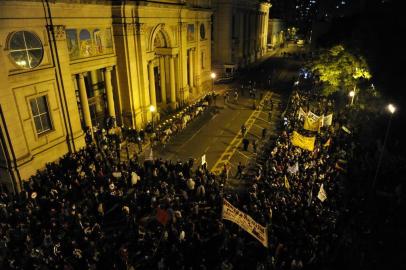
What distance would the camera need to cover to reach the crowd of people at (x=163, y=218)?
1329 cm

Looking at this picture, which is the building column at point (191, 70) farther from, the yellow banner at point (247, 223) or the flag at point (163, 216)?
the yellow banner at point (247, 223)

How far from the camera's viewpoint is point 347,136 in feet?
77.4

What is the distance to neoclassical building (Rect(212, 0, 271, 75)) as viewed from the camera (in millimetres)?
53375

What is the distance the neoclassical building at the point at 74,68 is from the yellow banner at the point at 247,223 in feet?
44.8

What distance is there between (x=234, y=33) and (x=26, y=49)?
4520 centimetres

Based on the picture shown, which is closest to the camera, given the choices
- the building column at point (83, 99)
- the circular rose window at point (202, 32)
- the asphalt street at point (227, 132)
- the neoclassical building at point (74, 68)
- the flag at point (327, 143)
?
the neoclassical building at point (74, 68)

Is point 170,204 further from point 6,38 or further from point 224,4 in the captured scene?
point 224,4

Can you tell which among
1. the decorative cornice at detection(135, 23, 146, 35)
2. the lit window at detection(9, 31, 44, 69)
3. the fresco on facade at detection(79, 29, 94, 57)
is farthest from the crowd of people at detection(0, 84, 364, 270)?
the decorative cornice at detection(135, 23, 146, 35)

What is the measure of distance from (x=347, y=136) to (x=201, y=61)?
88.1ft

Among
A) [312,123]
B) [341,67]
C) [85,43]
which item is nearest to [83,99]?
[85,43]

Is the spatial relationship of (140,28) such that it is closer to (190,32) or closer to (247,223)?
(190,32)

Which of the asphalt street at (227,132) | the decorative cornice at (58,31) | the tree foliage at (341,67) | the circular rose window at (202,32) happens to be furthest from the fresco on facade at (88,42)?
the tree foliage at (341,67)

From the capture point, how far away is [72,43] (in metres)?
22.9

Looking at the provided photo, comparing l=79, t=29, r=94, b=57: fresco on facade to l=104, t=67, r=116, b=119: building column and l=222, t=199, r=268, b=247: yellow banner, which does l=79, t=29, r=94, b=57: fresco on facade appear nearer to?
l=104, t=67, r=116, b=119: building column
